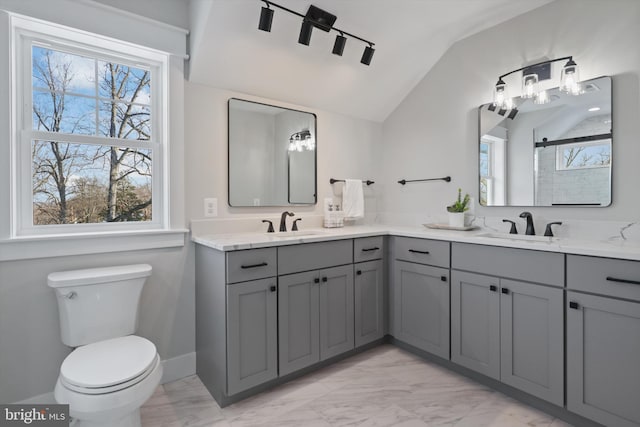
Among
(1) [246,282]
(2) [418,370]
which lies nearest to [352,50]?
(1) [246,282]

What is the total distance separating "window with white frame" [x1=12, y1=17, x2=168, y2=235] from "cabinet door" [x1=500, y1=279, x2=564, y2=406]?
2.17 metres

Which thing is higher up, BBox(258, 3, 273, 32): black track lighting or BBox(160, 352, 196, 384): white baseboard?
BBox(258, 3, 273, 32): black track lighting

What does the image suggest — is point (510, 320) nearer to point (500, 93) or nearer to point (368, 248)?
point (368, 248)

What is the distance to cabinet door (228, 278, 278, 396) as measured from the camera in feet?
5.98

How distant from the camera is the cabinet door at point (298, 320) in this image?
2008 mm

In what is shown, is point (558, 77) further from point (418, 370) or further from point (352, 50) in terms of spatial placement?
point (418, 370)

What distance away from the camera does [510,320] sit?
74.4 inches

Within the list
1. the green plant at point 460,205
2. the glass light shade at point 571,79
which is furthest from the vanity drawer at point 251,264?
the glass light shade at point 571,79

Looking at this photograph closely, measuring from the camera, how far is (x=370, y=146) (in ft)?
10.6

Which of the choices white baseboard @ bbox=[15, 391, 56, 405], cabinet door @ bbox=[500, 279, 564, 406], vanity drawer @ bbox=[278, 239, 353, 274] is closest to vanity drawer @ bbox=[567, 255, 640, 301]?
cabinet door @ bbox=[500, 279, 564, 406]

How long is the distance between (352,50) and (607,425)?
2.61 m

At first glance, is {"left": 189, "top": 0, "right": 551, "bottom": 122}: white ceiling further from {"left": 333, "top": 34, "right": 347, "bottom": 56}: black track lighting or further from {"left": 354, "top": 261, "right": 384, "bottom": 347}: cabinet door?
{"left": 354, "top": 261, "right": 384, "bottom": 347}: cabinet door

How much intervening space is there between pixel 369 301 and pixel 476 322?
0.73 metres

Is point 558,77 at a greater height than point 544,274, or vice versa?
point 558,77
